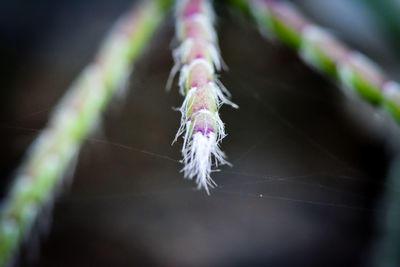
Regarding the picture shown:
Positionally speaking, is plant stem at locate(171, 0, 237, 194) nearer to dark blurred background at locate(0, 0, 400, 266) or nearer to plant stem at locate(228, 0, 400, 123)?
plant stem at locate(228, 0, 400, 123)

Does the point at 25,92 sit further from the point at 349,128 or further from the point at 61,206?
the point at 349,128

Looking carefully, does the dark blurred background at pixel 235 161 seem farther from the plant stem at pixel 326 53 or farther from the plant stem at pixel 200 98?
the plant stem at pixel 200 98

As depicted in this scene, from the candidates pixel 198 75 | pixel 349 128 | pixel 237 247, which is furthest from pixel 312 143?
pixel 198 75

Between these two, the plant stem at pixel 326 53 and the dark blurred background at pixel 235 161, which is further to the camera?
the dark blurred background at pixel 235 161

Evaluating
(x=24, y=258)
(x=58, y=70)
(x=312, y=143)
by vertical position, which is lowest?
(x=24, y=258)

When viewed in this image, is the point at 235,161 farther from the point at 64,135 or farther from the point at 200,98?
the point at 200,98

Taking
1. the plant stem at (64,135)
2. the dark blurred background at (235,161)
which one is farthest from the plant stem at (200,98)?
the dark blurred background at (235,161)
